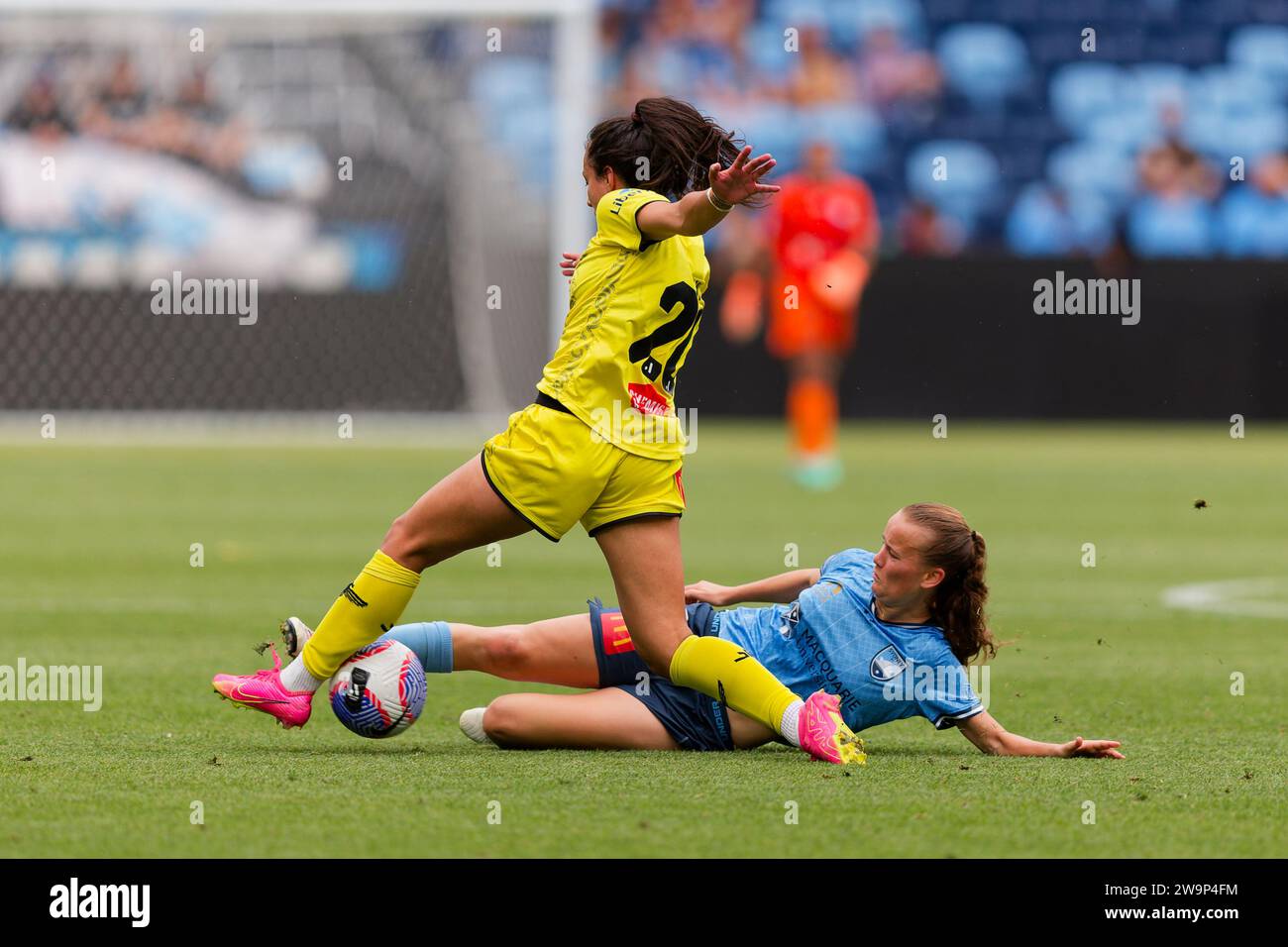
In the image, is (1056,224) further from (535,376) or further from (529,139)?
(535,376)

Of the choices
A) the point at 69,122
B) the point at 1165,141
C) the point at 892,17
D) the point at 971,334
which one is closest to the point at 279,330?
the point at 69,122

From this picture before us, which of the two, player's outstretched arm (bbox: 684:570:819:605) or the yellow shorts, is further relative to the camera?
player's outstretched arm (bbox: 684:570:819:605)

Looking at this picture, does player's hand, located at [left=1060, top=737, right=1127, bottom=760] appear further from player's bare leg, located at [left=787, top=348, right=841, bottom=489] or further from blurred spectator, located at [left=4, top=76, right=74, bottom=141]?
blurred spectator, located at [left=4, top=76, right=74, bottom=141]

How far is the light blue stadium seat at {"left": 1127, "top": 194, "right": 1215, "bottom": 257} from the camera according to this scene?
910 inches

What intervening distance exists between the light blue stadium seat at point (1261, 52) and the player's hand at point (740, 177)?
22.1m

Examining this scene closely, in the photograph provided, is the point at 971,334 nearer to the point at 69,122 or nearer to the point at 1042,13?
the point at 1042,13

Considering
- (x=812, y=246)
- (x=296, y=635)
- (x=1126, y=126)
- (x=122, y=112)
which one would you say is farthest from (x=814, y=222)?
(x=1126, y=126)

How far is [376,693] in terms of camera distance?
4.95 m

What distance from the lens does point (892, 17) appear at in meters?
24.2

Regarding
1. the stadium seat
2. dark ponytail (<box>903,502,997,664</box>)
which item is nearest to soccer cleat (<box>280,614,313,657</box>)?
dark ponytail (<box>903,502,997,664</box>)

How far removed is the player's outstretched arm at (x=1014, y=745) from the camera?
4.88 metres

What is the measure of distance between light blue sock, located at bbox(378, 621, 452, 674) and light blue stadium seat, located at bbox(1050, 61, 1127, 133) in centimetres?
2017

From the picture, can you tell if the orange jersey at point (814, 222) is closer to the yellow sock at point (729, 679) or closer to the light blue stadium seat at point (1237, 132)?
the yellow sock at point (729, 679)

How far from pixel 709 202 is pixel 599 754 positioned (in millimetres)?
1419
